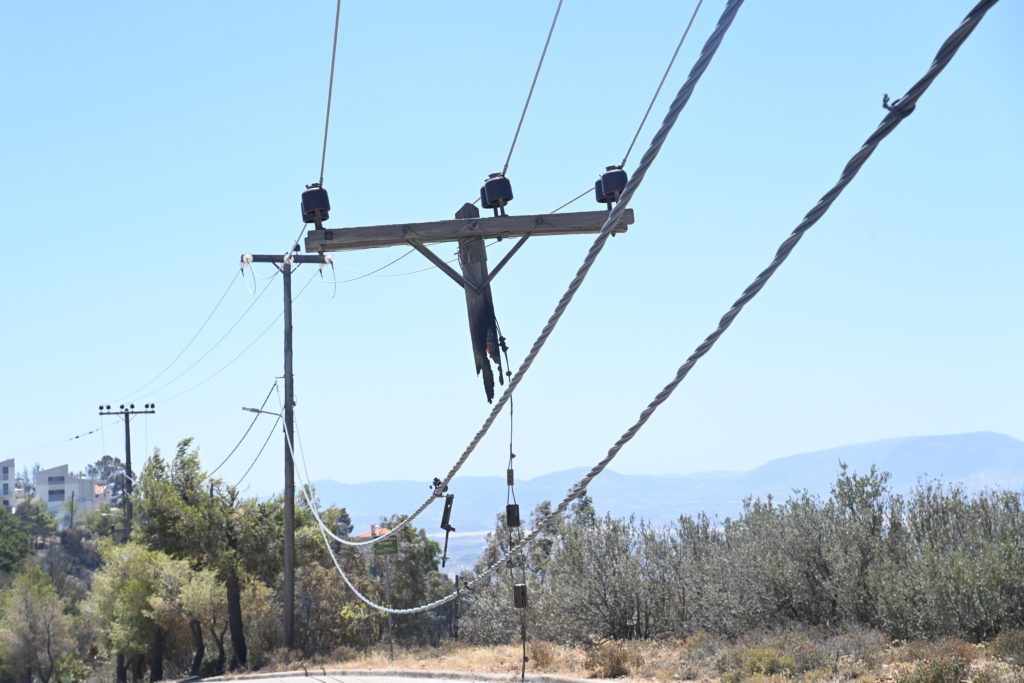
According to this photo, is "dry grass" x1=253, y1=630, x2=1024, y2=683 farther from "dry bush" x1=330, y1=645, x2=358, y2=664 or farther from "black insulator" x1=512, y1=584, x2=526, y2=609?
"dry bush" x1=330, y1=645, x2=358, y2=664

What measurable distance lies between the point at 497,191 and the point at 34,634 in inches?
1746

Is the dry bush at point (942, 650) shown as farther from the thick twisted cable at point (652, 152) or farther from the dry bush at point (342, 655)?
the dry bush at point (342, 655)

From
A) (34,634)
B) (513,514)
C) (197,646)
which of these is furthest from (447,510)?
(34,634)

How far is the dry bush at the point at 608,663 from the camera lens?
→ 20234mm

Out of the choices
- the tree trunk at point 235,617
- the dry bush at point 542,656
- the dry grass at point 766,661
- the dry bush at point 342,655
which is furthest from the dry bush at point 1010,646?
the tree trunk at point 235,617

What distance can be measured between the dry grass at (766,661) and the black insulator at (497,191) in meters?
8.46

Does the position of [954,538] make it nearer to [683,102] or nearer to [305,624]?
[683,102]

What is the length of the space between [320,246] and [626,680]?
1021 cm

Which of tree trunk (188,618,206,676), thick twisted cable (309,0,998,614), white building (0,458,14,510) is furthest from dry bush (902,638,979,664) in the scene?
white building (0,458,14,510)

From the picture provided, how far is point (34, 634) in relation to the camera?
4956 cm

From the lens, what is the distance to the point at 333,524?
135 ft

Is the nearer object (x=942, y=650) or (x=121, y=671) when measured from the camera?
(x=942, y=650)

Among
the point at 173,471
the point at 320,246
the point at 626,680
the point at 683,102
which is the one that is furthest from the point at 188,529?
the point at 683,102

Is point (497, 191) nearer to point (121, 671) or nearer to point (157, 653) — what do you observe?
point (157, 653)
